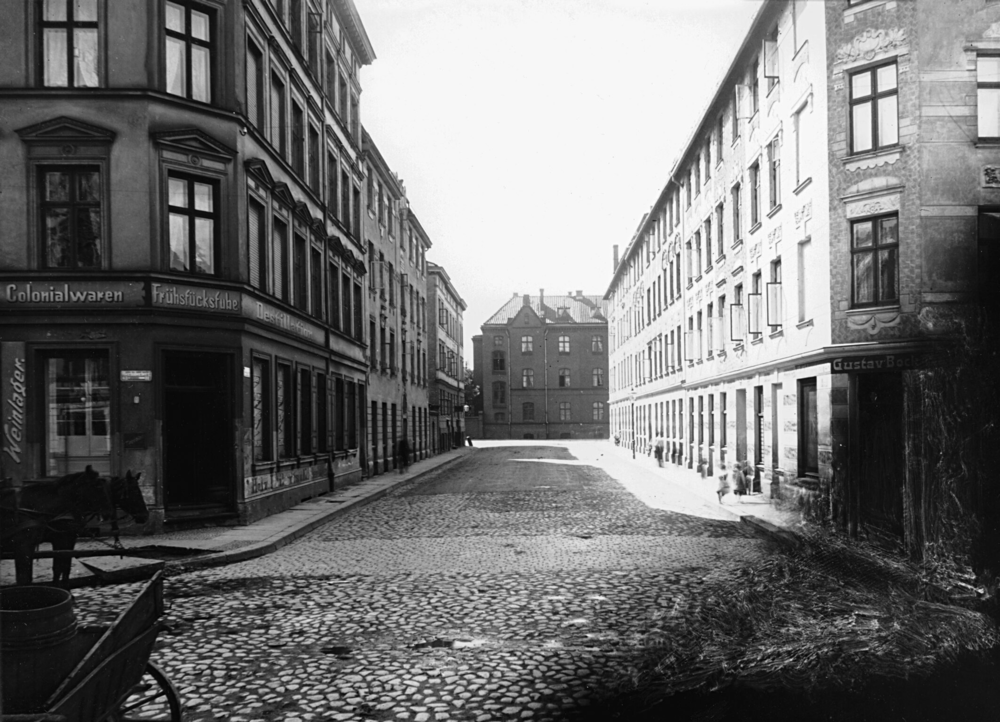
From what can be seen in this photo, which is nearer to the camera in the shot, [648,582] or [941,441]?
[941,441]

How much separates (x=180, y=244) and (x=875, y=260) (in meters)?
12.3

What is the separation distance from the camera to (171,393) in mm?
12906

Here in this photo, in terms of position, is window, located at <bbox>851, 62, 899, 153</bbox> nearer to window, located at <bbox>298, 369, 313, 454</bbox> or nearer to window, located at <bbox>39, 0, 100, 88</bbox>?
window, located at <bbox>39, 0, 100, 88</bbox>

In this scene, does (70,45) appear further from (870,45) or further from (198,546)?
(870,45)

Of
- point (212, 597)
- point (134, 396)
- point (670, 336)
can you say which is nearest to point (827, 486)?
point (212, 597)

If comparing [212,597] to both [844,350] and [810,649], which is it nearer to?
[810,649]

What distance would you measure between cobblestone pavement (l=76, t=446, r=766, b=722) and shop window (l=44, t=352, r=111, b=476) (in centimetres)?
169

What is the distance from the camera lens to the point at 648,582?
8633 mm

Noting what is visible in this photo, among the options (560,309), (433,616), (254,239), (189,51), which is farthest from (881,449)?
(560,309)

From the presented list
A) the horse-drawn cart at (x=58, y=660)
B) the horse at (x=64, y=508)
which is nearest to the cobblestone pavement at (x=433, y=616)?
the horse at (x=64, y=508)

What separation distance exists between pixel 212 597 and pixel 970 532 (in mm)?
7693

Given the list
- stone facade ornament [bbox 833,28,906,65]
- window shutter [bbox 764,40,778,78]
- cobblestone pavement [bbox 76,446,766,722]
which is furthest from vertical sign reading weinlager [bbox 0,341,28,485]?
stone facade ornament [bbox 833,28,906,65]

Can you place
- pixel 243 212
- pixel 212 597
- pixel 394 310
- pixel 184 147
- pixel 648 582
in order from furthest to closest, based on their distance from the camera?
pixel 394 310, pixel 243 212, pixel 184 147, pixel 648 582, pixel 212 597

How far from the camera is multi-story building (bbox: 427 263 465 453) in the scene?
5034 cm
